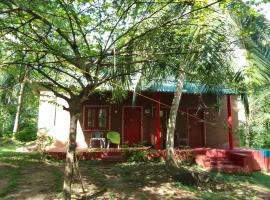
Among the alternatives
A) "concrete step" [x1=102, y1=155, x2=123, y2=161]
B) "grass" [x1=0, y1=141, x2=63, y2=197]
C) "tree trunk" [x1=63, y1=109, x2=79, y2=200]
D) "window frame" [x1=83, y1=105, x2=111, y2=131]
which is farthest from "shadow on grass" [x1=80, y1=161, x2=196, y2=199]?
"window frame" [x1=83, y1=105, x2=111, y2=131]

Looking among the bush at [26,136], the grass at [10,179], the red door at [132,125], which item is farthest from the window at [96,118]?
the grass at [10,179]

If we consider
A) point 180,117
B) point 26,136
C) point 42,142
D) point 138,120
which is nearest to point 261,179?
point 180,117

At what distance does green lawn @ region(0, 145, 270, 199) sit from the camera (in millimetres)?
7289

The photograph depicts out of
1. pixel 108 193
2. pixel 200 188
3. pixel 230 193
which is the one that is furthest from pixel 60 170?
pixel 230 193

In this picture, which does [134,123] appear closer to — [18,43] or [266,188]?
[266,188]

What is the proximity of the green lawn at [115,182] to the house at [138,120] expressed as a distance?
3338 mm

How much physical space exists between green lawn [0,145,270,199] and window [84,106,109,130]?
11.7ft

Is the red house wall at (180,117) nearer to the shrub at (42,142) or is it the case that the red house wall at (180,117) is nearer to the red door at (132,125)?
the red door at (132,125)

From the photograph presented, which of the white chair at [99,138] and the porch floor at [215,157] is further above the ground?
the white chair at [99,138]

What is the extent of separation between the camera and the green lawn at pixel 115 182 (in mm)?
7289

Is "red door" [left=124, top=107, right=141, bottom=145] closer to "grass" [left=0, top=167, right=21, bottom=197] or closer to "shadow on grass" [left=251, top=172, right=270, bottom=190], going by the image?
"shadow on grass" [left=251, top=172, right=270, bottom=190]

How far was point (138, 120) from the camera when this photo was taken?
1451 centimetres

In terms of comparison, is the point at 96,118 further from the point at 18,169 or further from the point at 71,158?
the point at 71,158

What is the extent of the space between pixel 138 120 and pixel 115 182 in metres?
6.39
